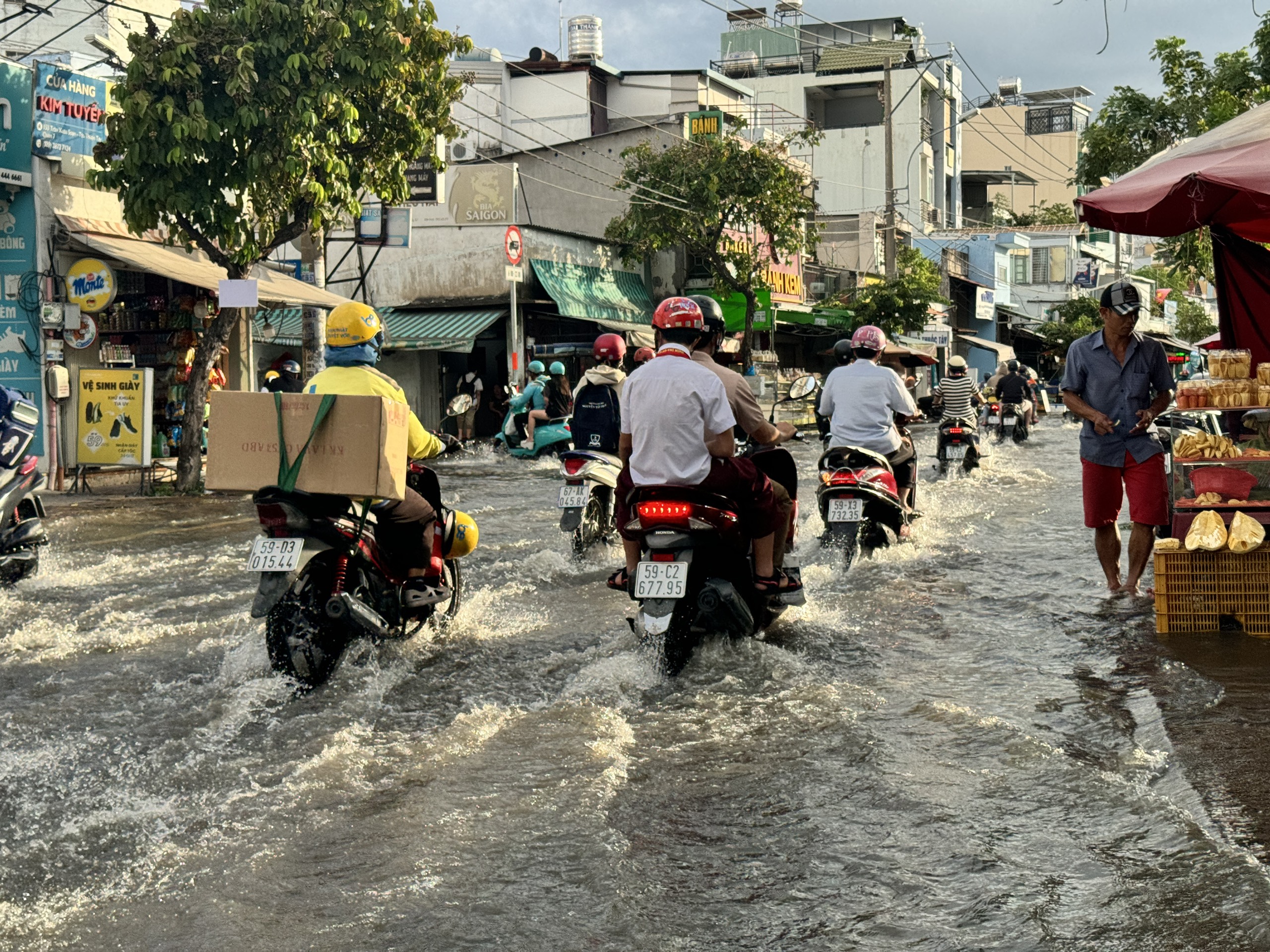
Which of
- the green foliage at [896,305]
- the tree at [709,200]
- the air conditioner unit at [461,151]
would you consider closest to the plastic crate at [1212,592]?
the tree at [709,200]

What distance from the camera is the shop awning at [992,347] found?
2088 inches

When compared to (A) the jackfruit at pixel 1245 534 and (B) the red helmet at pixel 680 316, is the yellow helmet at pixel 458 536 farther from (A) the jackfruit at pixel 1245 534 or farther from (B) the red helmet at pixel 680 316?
(A) the jackfruit at pixel 1245 534

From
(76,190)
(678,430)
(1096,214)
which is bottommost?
(678,430)

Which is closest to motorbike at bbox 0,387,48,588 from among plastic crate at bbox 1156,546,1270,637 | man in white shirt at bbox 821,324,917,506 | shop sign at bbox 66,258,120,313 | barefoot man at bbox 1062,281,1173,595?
man in white shirt at bbox 821,324,917,506

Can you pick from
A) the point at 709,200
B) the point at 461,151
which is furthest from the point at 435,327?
the point at 461,151

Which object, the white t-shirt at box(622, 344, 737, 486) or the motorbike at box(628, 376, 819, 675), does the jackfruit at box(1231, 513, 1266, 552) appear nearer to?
the motorbike at box(628, 376, 819, 675)

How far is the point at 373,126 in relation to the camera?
16953 millimetres

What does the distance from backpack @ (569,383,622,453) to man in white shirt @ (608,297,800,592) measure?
12.6 ft

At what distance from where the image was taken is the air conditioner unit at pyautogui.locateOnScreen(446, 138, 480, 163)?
3769 centimetres

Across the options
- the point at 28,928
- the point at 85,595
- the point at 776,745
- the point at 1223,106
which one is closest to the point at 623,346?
the point at 85,595

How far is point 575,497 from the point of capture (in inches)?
400

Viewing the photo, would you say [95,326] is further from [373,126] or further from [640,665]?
[640,665]

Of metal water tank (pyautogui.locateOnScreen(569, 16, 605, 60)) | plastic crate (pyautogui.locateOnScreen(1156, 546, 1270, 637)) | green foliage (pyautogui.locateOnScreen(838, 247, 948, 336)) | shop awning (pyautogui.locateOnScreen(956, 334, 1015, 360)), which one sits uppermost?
metal water tank (pyautogui.locateOnScreen(569, 16, 605, 60))

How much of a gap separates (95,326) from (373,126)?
13.7 feet
